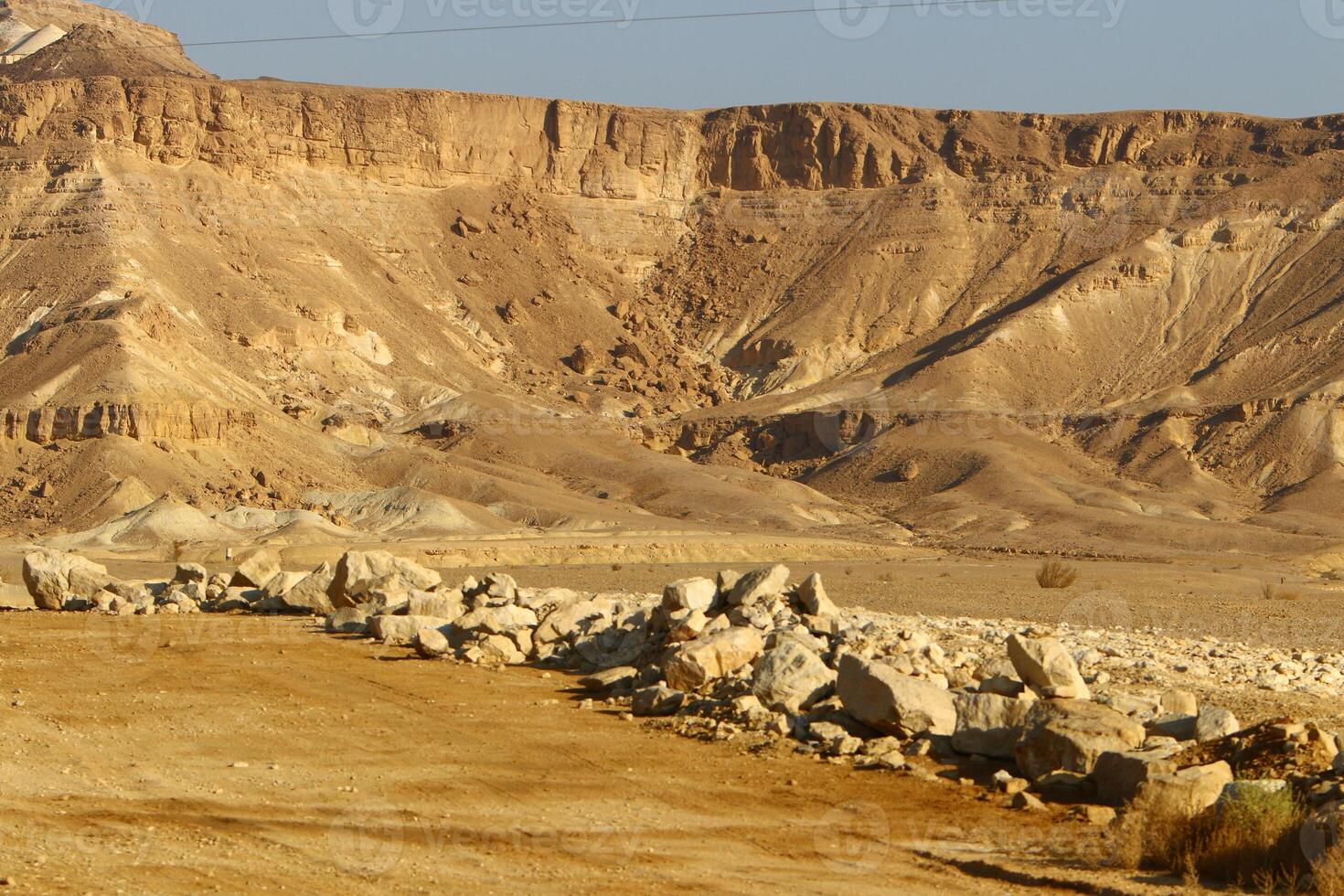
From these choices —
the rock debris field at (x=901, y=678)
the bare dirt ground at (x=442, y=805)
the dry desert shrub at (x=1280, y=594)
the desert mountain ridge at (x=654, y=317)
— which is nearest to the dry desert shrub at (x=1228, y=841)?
the rock debris field at (x=901, y=678)

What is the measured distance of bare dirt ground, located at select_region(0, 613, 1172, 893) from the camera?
33.6 ft

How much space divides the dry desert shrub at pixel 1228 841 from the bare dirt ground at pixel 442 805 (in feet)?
1.02

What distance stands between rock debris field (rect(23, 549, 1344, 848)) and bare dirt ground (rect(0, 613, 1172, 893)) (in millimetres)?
569

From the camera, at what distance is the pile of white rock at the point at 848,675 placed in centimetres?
1232

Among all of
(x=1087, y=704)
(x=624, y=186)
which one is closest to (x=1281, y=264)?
(x=624, y=186)

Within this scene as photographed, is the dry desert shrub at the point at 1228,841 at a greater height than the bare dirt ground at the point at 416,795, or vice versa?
the dry desert shrub at the point at 1228,841

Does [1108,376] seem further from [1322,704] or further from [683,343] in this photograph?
[1322,704]

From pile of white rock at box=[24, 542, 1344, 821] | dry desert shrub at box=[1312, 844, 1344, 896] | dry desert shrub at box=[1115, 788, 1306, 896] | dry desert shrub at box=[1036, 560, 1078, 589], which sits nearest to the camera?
dry desert shrub at box=[1312, 844, 1344, 896]

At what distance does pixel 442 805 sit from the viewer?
39.9 ft

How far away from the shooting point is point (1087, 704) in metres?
13.5

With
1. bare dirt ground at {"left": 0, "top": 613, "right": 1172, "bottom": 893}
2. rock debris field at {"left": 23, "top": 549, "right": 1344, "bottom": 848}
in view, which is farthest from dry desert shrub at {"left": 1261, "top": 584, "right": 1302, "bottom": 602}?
bare dirt ground at {"left": 0, "top": 613, "right": 1172, "bottom": 893}

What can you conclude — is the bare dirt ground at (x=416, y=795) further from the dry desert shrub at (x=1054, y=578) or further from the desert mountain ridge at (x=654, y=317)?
the desert mountain ridge at (x=654, y=317)

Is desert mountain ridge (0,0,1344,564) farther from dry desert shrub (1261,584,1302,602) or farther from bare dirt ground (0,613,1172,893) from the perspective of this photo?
bare dirt ground (0,613,1172,893)

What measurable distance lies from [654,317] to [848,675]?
8458 centimetres
